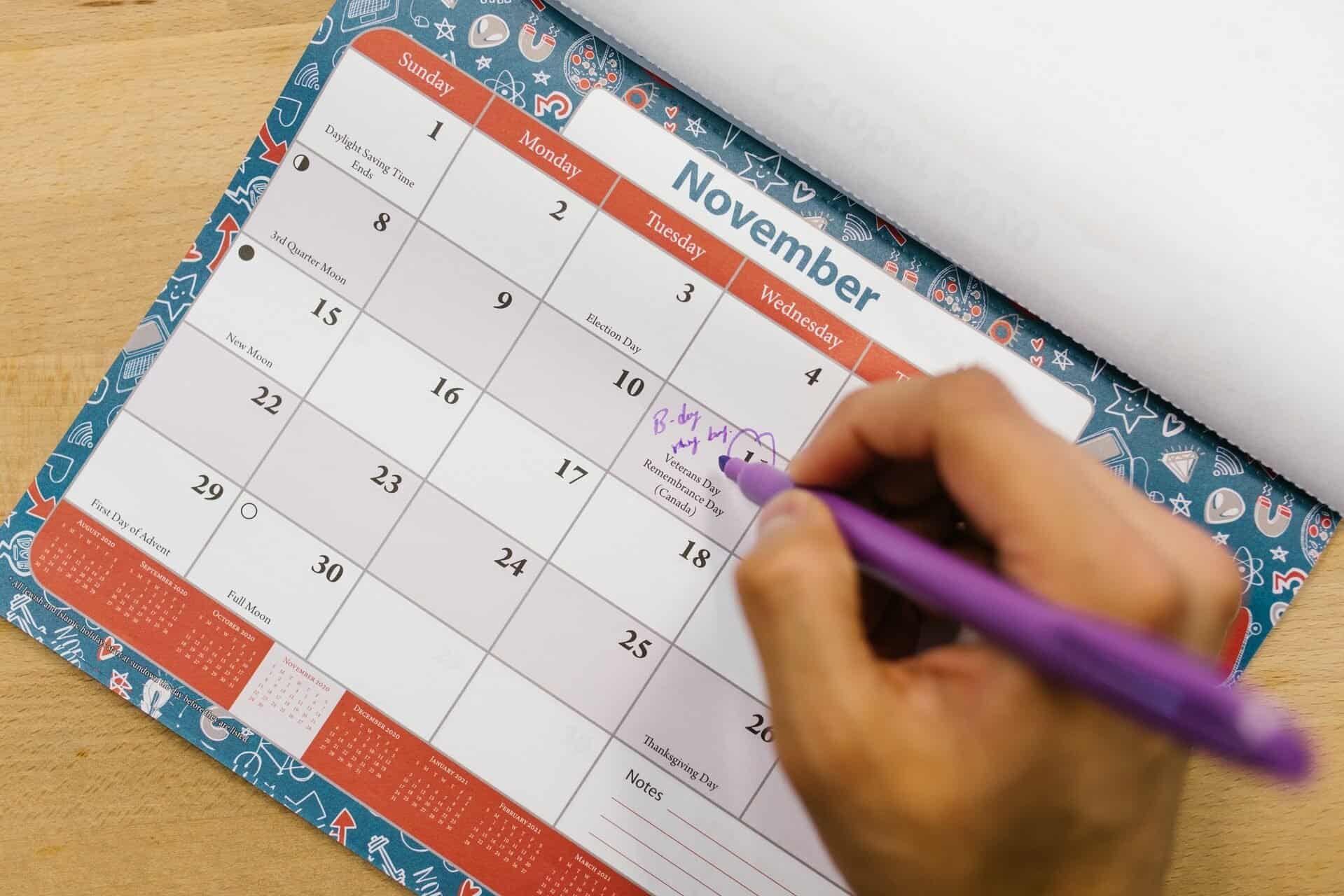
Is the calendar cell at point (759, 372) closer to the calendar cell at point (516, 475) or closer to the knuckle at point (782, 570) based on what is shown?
the calendar cell at point (516, 475)

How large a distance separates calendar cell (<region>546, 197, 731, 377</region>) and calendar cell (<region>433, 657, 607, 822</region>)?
196mm

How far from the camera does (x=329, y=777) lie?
52 centimetres

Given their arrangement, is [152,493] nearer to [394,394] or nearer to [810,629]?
[394,394]

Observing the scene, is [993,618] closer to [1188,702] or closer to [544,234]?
[1188,702]

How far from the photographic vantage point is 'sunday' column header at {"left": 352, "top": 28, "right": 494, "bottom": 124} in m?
0.52

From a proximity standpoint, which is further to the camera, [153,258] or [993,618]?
[153,258]

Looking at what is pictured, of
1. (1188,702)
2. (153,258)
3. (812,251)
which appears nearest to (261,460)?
(153,258)

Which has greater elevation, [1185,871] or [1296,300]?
[1296,300]

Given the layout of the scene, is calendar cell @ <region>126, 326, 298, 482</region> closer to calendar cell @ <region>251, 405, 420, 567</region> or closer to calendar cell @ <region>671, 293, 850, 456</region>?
calendar cell @ <region>251, 405, 420, 567</region>

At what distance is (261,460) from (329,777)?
18 centimetres

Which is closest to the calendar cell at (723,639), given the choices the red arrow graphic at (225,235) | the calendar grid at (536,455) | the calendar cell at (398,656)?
the calendar grid at (536,455)

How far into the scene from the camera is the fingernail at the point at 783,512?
1.14 ft

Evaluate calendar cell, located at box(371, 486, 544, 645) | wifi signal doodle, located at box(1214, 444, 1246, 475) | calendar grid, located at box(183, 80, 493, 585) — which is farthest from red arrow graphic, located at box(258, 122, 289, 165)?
wifi signal doodle, located at box(1214, 444, 1246, 475)

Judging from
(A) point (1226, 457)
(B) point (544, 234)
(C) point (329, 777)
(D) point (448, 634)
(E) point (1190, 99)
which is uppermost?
(E) point (1190, 99)
